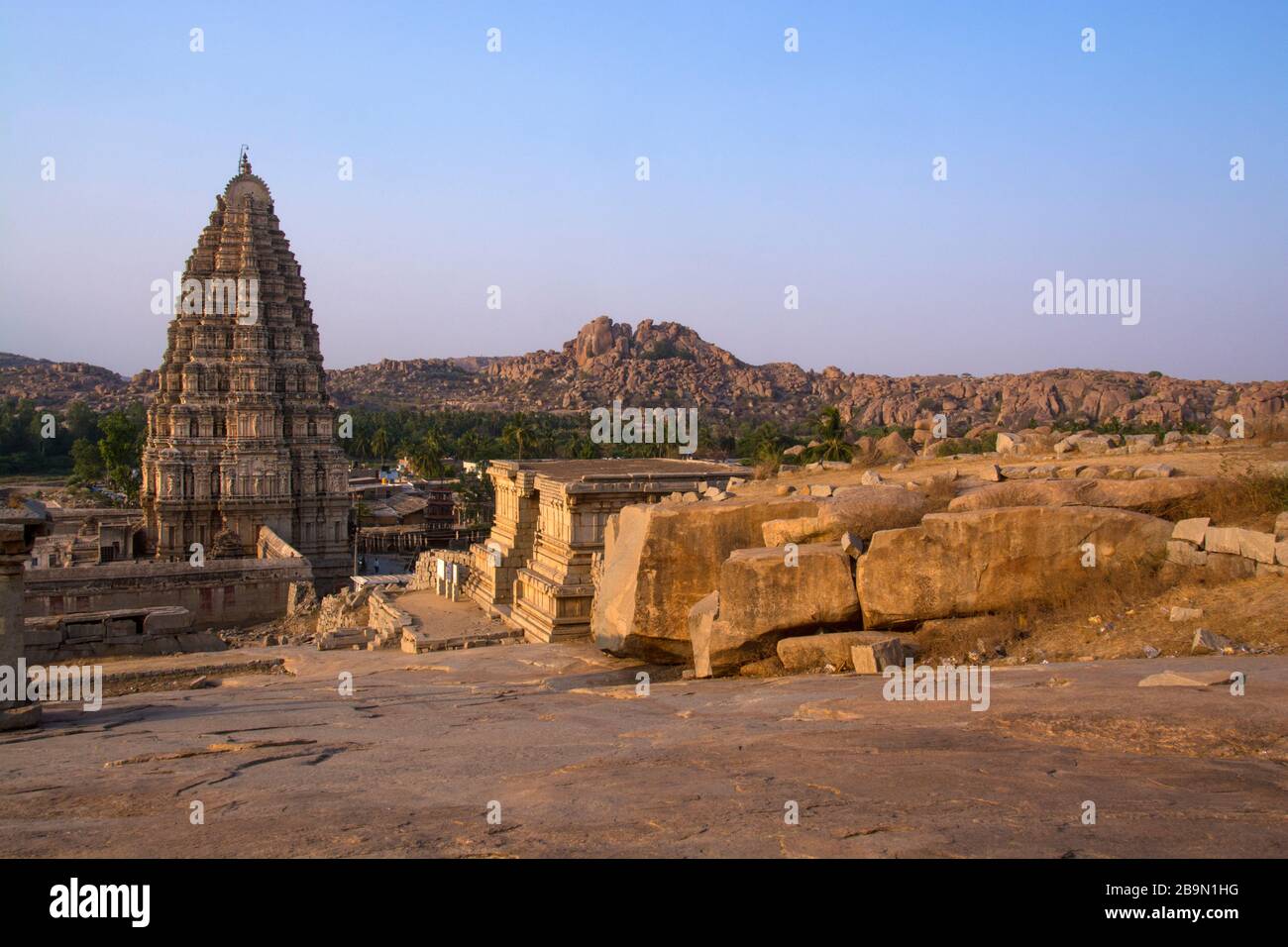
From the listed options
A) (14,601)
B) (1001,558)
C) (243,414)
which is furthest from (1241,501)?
(243,414)

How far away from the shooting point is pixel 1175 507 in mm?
10148

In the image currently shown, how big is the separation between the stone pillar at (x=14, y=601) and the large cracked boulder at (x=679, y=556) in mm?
6236

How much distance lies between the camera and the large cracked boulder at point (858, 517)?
10.8 meters

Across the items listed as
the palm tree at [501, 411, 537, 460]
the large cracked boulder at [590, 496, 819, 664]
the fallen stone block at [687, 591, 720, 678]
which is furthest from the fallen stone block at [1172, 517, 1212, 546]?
the palm tree at [501, 411, 537, 460]

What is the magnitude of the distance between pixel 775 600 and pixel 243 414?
33.2 meters

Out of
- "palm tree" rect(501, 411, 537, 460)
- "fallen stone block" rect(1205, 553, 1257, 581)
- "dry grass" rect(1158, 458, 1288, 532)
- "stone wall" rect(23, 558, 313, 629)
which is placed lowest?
"stone wall" rect(23, 558, 313, 629)

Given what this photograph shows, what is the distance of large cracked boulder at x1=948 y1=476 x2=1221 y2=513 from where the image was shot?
10133mm

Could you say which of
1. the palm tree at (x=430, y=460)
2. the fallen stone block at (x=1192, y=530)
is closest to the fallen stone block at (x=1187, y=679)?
the fallen stone block at (x=1192, y=530)

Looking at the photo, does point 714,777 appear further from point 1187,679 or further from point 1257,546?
point 1257,546

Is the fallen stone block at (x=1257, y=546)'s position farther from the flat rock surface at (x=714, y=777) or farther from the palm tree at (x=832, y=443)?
the palm tree at (x=832, y=443)

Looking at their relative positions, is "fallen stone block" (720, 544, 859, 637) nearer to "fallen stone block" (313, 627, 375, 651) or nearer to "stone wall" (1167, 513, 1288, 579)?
"stone wall" (1167, 513, 1288, 579)

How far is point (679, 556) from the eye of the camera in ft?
39.7

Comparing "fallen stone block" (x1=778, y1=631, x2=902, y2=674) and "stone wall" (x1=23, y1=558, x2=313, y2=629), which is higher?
"fallen stone block" (x1=778, y1=631, x2=902, y2=674)

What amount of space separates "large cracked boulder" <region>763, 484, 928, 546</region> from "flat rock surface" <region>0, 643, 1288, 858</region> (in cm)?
238
